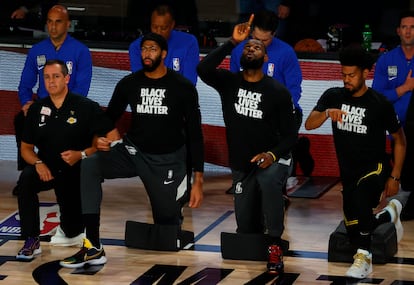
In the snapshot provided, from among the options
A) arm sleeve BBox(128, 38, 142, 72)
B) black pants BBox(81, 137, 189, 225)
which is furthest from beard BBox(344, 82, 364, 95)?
arm sleeve BBox(128, 38, 142, 72)

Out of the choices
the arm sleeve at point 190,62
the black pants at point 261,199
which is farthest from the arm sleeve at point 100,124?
the arm sleeve at point 190,62

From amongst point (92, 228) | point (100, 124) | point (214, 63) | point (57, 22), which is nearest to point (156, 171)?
point (100, 124)

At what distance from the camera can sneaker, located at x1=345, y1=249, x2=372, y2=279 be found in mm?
8141

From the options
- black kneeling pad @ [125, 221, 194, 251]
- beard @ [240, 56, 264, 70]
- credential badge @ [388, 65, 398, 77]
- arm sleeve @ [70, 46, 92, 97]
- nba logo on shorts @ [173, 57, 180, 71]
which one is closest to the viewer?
beard @ [240, 56, 264, 70]

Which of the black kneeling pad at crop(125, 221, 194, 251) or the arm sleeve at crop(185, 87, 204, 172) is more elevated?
the arm sleeve at crop(185, 87, 204, 172)

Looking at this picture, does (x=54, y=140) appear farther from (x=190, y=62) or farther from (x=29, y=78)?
(x=190, y=62)

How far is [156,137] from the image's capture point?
348 inches

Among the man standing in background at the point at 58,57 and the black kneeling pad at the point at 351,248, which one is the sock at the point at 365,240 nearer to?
the black kneeling pad at the point at 351,248

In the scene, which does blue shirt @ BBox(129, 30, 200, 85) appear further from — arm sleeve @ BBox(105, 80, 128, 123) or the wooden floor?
arm sleeve @ BBox(105, 80, 128, 123)

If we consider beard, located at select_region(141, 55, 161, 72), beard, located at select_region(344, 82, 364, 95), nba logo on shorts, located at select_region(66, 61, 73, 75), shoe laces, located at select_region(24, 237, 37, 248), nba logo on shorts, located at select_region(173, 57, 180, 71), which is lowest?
shoe laces, located at select_region(24, 237, 37, 248)

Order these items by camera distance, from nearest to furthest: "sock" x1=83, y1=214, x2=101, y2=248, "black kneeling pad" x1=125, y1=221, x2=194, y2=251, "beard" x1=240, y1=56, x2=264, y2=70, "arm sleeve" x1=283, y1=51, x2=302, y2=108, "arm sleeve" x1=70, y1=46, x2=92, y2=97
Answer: "beard" x1=240, y1=56, x2=264, y2=70, "sock" x1=83, y1=214, x2=101, y2=248, "black kneeling pad" x1=125, y1=221, x2=194, y2=251, "arm sleeve" x1=283, y1=51, x2=302, y2=108, "arm sleeve" x1=70, y1=46, x2=92, y2=97

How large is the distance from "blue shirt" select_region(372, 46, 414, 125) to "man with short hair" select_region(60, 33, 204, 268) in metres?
1.88

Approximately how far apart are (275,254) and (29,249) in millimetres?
1747

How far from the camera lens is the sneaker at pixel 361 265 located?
8.14 metres
